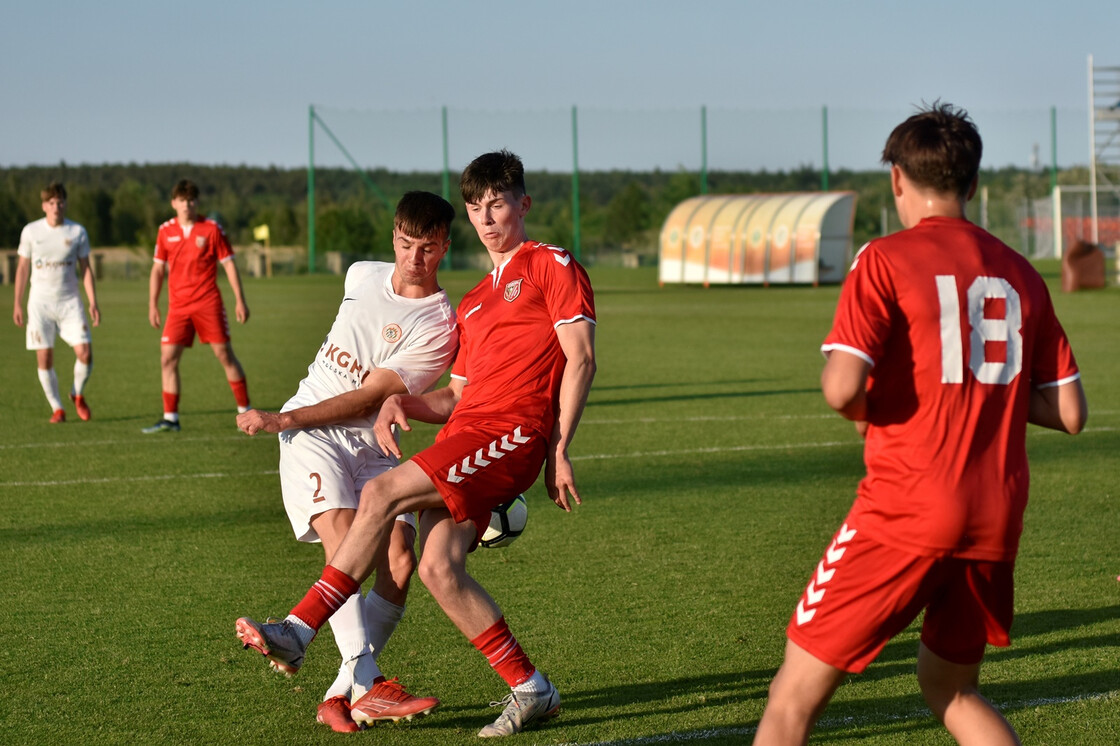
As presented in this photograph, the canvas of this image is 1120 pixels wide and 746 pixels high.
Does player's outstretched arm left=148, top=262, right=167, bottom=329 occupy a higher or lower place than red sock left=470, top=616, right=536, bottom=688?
higher

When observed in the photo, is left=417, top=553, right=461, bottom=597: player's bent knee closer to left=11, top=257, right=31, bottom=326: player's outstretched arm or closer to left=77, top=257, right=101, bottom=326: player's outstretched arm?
left=77, top=257, right=101, bottom=326: player's outstretched arm

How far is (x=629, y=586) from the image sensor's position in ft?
20.5

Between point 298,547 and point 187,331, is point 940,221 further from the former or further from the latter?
point 187,331

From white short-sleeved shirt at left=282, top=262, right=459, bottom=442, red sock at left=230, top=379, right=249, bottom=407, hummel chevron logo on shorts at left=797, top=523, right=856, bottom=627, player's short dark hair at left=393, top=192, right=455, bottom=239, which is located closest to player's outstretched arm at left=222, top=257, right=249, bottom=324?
red sock at left=230, top=379, right=249, bottom=407

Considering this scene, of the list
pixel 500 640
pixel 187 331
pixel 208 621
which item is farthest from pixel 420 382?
pixel 187 331

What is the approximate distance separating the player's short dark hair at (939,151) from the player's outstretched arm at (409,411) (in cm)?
186

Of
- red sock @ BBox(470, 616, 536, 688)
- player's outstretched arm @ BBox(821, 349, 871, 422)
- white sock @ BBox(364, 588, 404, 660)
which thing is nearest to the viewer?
player's outstretched arm @ BBox(821, 349, 871, 422)

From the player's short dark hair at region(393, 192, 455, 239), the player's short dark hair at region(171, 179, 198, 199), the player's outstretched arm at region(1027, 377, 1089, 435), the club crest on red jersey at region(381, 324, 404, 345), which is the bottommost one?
the player's outstretched arm at region(1027, 377, 1089, 435)

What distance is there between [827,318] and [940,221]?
22.4 meters

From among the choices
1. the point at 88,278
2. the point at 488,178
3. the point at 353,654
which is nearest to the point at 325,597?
the point at 353,654

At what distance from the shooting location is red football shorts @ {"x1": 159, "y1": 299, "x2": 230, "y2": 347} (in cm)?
1205

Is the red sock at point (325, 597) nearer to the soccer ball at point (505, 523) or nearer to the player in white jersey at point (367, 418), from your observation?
the player in white jersey at point (367, 418)

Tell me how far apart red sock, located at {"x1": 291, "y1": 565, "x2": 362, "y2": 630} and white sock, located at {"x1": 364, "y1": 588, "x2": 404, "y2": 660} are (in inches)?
21.4

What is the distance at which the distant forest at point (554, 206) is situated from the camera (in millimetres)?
49719
